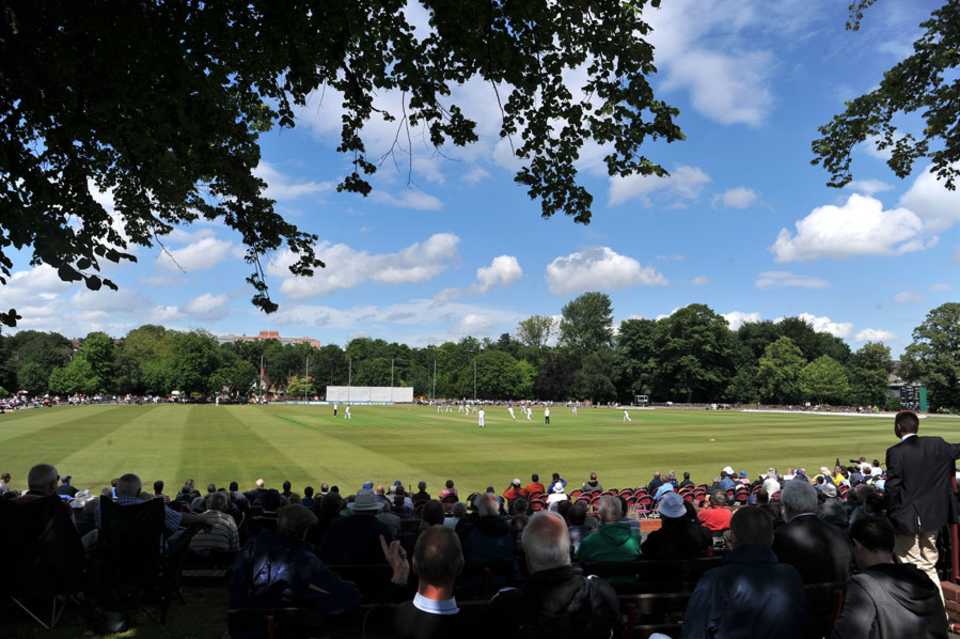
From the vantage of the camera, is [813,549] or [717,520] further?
[717,520]

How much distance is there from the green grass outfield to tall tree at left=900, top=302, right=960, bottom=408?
6411cm

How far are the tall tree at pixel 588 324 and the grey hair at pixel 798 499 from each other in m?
133

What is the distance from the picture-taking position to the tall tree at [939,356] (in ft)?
302

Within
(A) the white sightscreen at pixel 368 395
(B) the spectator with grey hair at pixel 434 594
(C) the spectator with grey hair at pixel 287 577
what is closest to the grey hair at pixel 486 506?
(C) the spectator with grey hair at pixel 287 577

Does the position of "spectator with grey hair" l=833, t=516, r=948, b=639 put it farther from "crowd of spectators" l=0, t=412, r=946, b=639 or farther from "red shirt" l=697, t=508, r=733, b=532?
"red shirt" l=697, t=508, r=733, b=532

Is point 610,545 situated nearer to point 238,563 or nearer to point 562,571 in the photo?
point 562,571

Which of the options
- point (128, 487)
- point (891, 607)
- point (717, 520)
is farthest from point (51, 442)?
point (891, 607)

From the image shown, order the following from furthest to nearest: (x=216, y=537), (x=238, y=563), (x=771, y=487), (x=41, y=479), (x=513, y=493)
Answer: (x=513, y=493), (x=771, y=487), (x=216, y=537), (x=41, y=479), (x=238, y=563)

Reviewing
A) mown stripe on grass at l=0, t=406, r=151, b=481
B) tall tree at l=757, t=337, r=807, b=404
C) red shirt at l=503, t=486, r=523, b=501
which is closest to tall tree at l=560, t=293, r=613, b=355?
tall tree at l=757, t=337, r=807, b=404

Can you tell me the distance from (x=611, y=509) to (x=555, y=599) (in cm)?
318

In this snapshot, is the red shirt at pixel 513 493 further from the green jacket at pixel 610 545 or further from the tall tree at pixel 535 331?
the tall tree at pixel 535 331

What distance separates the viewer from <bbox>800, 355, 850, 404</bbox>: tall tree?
343ft

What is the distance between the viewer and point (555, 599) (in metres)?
3.09

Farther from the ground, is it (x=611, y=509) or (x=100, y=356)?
(x=100, y=356)
